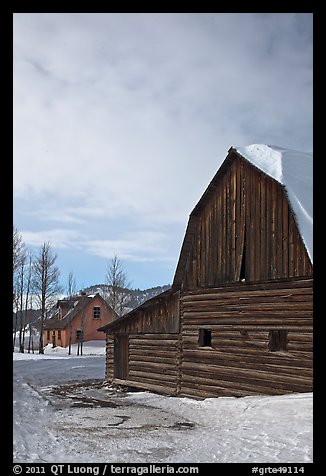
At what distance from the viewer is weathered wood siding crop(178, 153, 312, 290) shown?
50.1 ft

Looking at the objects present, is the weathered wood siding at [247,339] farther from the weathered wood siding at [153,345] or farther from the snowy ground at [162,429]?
the snowy ground at [162,429]

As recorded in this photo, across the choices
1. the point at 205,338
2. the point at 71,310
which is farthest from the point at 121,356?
the point at 71,310

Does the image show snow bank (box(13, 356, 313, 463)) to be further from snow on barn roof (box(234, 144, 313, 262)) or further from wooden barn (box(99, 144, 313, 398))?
snow on barn roof (box(234, 144, 313, 262))

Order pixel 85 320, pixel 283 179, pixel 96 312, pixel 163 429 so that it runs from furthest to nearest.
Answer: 1. pixel 96 312
2. pixel 85 320
3. pixel 283 179
4. pixel 163 429

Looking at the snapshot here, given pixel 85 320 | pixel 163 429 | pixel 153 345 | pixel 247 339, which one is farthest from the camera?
pixel 85 320

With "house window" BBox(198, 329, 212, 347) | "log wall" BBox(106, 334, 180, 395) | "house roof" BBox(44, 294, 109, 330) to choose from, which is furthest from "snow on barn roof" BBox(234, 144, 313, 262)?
"house roof" BBox(44, 294, 109, 330)

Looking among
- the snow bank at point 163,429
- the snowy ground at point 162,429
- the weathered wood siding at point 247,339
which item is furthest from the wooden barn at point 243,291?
the snowy ground at point 162,429

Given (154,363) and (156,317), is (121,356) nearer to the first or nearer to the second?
(154,363)

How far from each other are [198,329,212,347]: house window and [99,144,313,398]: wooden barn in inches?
1.4

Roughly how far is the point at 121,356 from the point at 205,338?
6.62 m

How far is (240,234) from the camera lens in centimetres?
1702

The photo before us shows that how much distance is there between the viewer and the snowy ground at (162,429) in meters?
8.93

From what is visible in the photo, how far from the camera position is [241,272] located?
55.5 ft

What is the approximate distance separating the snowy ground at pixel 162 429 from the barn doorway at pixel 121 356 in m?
4.36
